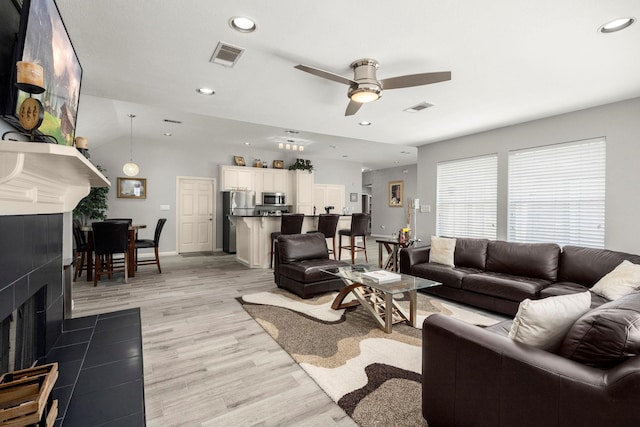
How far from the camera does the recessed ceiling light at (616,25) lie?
1924 mm

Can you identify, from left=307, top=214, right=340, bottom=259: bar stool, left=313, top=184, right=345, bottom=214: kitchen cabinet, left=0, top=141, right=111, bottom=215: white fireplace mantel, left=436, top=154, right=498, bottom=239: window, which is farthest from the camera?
left=313, top=184, right=345, bottom=214: kitchen cabinet

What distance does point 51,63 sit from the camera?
160 cm

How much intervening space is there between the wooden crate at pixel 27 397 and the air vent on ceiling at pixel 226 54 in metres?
2.28

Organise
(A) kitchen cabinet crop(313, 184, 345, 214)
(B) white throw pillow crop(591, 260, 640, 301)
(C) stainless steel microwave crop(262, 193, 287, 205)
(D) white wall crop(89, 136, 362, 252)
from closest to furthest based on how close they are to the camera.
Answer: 1. (B) white throw pillow crop(591, 260, 640, 301)
2. (D) white wall crop(89, 136, 362, 252)
3. (C) stainless steel microwave crop(262, 193, 287, 205)
4. (A) kitchen cabinet crop(313, 184, 345, 214)

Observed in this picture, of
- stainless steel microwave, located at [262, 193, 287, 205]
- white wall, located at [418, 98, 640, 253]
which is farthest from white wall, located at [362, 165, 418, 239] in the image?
white wall, located at [418, 98, 640, 253]

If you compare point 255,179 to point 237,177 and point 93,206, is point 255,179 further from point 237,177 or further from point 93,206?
point 93,206

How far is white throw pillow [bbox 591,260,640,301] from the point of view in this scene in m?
2.59

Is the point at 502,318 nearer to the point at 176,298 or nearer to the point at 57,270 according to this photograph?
the point at 176,298

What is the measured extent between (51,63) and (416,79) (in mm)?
2386

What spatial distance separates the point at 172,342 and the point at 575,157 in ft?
16.4

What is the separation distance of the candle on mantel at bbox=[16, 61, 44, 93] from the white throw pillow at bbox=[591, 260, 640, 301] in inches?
164

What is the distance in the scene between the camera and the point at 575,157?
3.76 m

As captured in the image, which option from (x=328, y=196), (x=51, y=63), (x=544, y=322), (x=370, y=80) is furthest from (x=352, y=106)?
(x=328, y=196)

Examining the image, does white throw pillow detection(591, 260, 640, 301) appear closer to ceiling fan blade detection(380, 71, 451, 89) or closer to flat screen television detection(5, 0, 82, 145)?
ceiling fan blade detection(380, 71, 451, 89)
